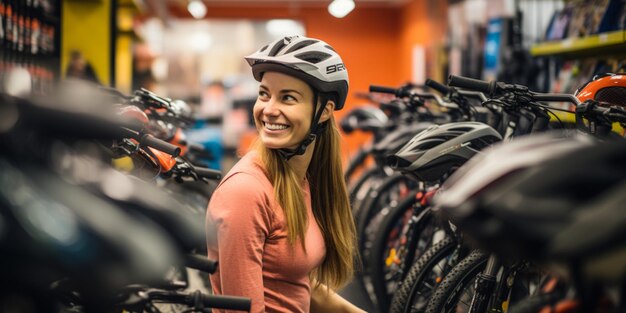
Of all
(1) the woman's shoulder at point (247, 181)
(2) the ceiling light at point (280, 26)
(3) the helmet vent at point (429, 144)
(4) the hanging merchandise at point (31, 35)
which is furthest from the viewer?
(2) the ceiling light at point (280, 26)

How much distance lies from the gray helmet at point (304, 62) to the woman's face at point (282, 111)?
0.09 ft

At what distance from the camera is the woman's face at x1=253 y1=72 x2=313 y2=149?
7.02 ft

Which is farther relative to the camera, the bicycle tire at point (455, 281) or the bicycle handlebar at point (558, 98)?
the bicycle tire at point (455, 281)

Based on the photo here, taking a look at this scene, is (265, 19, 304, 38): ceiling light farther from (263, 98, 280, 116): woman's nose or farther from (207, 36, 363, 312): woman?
(263, 98, 280, 116): woman's nose

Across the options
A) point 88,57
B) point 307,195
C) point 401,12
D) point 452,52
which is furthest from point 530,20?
point 401,12

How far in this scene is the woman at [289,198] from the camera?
188cm

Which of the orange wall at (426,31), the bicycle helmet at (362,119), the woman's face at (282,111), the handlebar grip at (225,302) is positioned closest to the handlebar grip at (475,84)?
the woman's face at (282,111)

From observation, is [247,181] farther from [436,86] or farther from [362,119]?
[362,119]

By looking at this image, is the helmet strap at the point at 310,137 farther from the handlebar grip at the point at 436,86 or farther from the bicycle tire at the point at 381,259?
the bicycle tire at the point at 381,259

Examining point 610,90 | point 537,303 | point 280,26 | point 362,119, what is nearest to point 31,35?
point 362,119

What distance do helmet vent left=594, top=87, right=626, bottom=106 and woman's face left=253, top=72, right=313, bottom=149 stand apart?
98 cm

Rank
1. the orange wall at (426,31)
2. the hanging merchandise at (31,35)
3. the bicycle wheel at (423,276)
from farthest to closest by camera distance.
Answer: the orange wall at (426,31) < the hanging merchandise at (31,35) < the bicycle wheel at (423,276)

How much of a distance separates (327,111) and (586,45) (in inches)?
87.4

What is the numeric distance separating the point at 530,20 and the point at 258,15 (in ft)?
27.4
